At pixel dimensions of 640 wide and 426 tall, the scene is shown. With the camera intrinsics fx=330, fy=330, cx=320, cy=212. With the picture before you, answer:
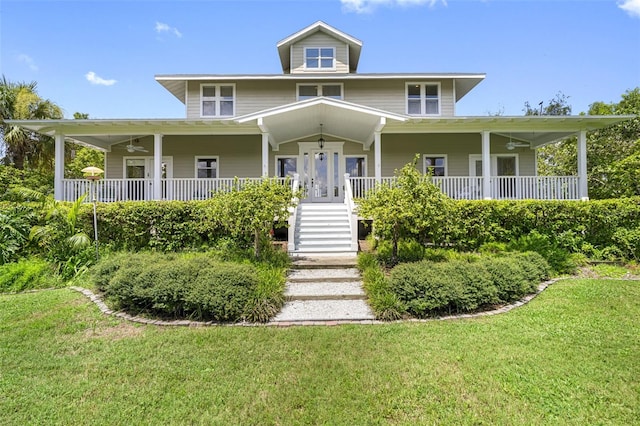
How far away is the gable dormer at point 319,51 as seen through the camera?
16.5 m

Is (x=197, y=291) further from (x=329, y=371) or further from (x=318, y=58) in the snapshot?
(x=318, y=58)

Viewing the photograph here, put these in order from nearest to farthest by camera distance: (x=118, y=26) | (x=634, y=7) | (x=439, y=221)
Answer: (x=439, y=221), (x=118, y=26), (x=634, y=7)

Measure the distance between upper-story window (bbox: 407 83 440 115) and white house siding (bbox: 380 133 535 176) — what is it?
1.28m

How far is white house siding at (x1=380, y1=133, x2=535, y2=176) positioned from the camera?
15484 millimetres

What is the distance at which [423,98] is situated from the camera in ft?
51.9

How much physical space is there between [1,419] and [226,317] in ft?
9.54

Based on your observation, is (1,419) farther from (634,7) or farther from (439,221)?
(634,7)

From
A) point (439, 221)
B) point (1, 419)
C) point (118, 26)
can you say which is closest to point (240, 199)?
point (439, 221)

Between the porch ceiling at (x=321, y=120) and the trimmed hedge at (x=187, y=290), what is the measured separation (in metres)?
6.55

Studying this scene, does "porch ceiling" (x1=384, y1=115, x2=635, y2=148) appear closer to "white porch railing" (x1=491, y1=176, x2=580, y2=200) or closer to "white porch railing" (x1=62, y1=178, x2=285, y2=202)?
"white porch railing" (x1=491, y1=176, x2=580, y2=200)

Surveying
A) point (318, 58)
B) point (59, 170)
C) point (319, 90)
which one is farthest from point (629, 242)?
point (59, 170)

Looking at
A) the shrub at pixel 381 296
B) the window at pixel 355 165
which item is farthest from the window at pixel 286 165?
the shrub at pixel 381 296

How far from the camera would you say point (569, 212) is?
9531 mm

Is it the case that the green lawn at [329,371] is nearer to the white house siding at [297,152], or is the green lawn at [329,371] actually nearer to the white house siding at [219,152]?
the white house siding at [219,152]
